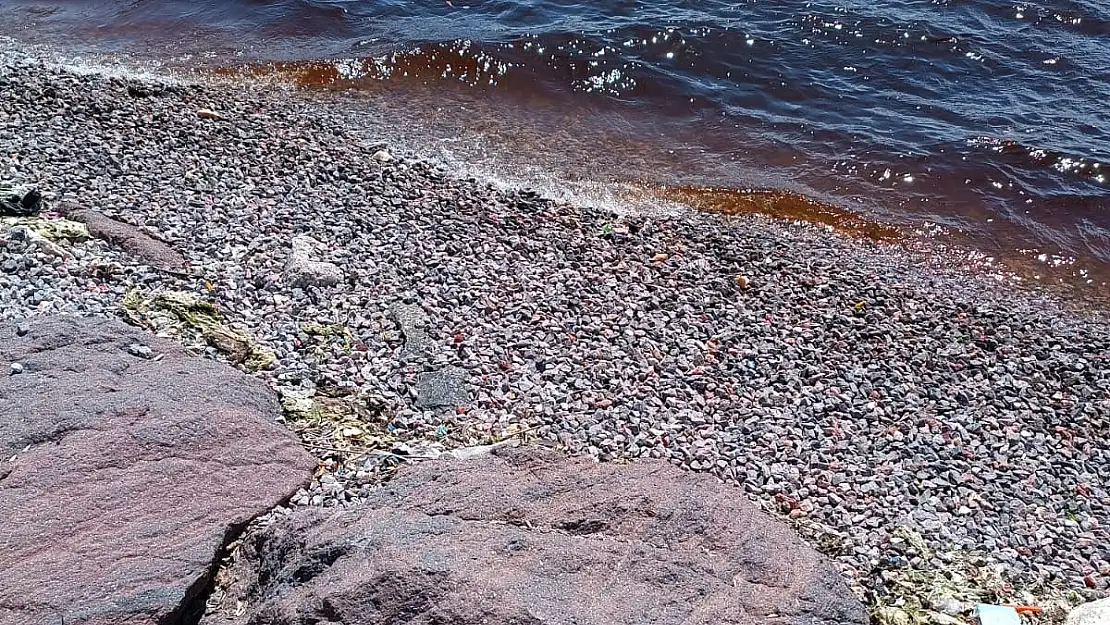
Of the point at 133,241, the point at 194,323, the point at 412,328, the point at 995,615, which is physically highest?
the point at 133,241

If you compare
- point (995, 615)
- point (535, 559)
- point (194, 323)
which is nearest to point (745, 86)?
point (194, 323)

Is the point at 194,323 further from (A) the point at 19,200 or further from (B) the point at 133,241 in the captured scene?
(A) the point at 19,200

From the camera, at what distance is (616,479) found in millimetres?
6035

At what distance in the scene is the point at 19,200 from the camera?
8.95m

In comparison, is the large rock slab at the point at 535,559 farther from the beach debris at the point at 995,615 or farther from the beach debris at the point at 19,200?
the beach debris at the point at 19,200

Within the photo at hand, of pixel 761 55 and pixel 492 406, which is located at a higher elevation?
pixel 761 55

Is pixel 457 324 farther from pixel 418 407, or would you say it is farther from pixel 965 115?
pixel 965 115

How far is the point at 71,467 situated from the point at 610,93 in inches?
467

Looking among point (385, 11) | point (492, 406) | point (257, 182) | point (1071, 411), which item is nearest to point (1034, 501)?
point (1071, 411)

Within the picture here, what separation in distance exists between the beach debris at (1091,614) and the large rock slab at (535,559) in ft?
6.29

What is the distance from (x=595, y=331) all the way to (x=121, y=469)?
4621mm

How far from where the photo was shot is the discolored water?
13.0 meters

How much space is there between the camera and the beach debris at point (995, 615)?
6.02 meters

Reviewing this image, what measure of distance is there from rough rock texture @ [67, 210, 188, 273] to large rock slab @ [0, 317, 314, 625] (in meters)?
1.75
